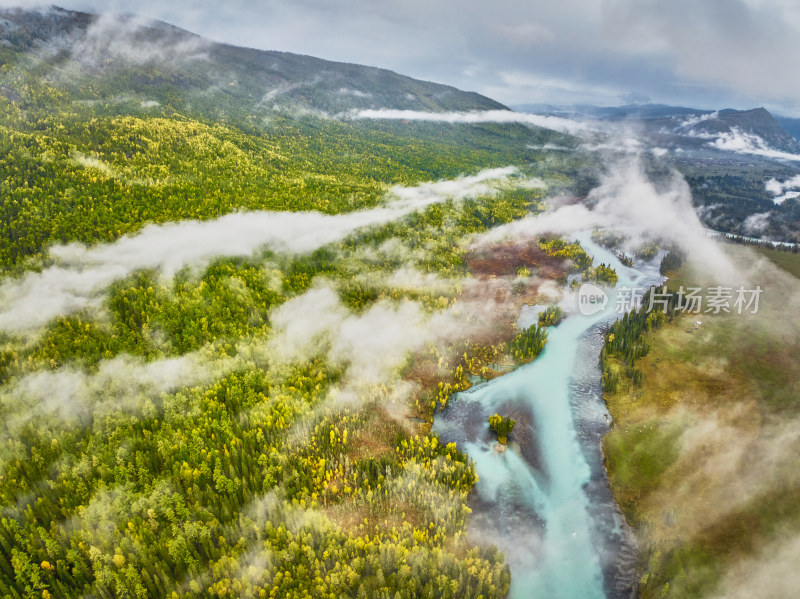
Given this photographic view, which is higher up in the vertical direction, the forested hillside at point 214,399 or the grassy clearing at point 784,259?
the grassy clearing at point 784,259

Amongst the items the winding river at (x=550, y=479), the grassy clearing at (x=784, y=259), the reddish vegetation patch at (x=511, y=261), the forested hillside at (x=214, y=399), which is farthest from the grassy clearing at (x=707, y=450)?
the reddish vegetation patch at (x=511, y=261)

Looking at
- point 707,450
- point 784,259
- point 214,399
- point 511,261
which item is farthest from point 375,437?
point 784,259

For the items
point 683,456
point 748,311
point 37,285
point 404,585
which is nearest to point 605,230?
point 748,311

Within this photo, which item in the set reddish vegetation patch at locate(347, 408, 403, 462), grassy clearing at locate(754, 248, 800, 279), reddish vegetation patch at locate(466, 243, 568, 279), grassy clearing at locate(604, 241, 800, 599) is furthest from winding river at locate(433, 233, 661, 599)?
grassy clearing at locate(754, 248, 800, 279)

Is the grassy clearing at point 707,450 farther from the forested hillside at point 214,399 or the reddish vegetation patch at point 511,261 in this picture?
the reddish vegetation patch at point 511,261

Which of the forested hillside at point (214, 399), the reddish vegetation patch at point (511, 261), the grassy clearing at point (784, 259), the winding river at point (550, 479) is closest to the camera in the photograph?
the forested hillside at point (214, 399)

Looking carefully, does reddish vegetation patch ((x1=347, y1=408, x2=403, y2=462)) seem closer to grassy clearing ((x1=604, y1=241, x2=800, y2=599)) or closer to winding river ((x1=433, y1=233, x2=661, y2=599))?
winding river ((x1=433, y1=233, x2=661, y2=599))

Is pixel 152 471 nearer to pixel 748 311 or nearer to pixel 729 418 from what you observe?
pixel 729 418
